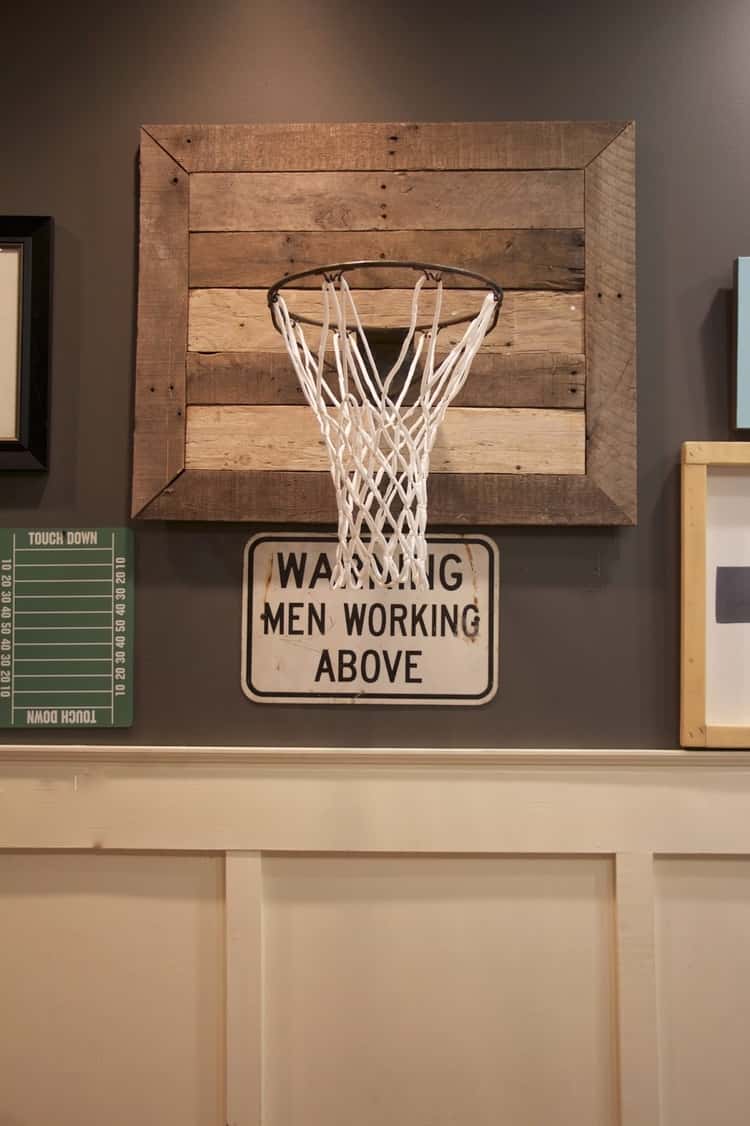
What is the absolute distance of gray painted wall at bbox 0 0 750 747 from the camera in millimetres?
1729

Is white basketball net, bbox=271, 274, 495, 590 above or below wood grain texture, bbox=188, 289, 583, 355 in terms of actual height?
below

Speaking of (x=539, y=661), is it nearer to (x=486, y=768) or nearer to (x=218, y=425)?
(x=486, y=768)

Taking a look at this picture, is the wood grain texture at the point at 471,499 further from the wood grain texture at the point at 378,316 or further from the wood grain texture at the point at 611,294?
the wood grain texture at the point at 378,316

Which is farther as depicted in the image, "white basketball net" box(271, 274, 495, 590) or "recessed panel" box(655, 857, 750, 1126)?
"recessed panel" box(655, 857, 750, 1126)

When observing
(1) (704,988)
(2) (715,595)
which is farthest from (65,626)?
(1) (704,988)

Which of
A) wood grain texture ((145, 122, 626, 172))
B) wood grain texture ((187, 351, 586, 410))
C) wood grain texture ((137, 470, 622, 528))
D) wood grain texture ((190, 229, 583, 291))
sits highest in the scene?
wood grain texture ((145, 122, 626, 172))

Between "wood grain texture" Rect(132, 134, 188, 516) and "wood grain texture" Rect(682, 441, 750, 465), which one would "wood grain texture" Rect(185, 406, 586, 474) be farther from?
"wood grain texture" Rect(682, 441, 750, 465)

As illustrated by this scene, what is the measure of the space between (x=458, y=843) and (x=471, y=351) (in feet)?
3.05

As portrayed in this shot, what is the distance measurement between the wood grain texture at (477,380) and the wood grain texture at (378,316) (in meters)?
0.02

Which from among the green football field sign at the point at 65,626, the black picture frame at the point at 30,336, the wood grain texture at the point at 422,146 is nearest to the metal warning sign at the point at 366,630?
the green football field sign at the point at 65,626

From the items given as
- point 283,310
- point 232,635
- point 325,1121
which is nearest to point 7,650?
point 232,635

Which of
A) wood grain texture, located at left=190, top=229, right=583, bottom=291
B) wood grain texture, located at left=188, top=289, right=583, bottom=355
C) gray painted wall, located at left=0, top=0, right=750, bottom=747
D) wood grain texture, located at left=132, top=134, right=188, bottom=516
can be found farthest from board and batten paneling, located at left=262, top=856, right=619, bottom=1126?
wood grain texture, located at left=190, top=229, right=583, bottom=291

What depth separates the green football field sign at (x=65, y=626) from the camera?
1739 millimetres

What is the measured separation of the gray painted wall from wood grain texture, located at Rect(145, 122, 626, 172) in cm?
6
